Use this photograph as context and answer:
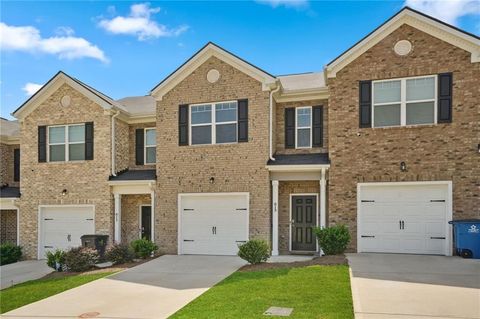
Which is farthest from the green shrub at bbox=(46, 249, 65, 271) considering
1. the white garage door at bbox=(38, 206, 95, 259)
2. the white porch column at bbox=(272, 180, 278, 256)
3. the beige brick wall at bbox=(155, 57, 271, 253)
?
the white porch column at bbox=(272, 180, 278, 256)

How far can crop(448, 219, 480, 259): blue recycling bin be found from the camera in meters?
11.1

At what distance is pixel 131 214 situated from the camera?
647 inches

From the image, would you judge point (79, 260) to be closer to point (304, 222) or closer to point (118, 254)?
point (118, 254)

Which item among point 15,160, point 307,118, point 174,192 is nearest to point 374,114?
point 307,118

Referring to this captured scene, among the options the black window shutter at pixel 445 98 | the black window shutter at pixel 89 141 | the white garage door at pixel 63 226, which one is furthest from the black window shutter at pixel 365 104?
the white garage door at pixel 63 226

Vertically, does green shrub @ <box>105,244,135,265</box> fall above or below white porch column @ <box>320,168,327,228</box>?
below

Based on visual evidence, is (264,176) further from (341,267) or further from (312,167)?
(341,267)

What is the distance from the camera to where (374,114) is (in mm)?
12961

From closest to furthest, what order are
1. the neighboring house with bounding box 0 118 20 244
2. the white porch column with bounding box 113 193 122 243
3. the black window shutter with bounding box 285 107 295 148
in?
the black window shutter with bounding box 285 107 295 148
the white porch column with bounding box 113 193 122 243
the neighboring house with bounding box 0 118 20 244

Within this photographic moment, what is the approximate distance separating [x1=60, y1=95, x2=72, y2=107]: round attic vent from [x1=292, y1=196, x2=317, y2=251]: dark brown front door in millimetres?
10641

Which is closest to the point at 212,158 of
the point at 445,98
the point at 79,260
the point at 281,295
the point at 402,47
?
the point at 79,260

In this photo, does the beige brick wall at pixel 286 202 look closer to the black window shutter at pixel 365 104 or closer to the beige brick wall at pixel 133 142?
the black window shutter at pixel 365 104

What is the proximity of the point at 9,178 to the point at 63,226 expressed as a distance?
527 cm

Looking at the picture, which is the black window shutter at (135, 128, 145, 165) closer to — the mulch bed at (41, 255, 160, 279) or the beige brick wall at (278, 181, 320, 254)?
the mulch bed at (41, 255, 160, 279)
